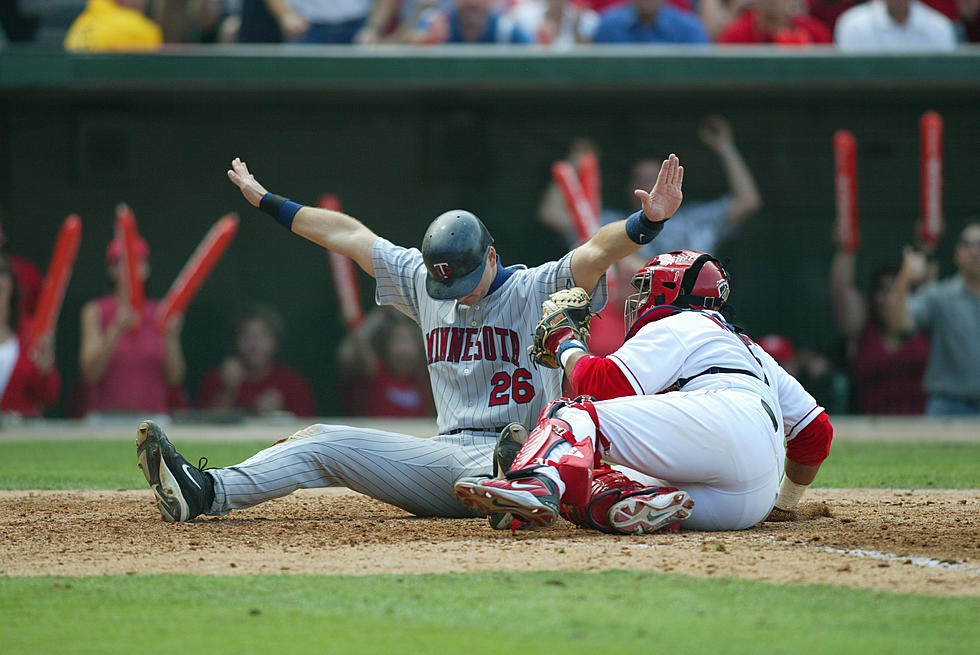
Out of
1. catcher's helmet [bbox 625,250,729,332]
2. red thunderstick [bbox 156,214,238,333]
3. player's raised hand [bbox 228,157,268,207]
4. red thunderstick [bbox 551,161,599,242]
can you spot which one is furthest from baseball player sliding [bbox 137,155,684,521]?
red thunderstick [bbox 156,214,238,333]

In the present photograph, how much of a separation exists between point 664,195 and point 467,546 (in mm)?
1273

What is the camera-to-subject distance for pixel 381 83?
32.5 feet

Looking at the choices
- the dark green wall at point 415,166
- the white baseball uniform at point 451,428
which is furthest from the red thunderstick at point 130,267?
the white baseball uniform at point 451,428

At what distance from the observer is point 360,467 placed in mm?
4234

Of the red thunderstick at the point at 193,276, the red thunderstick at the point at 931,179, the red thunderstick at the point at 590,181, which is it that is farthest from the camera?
the red thunderstick at the point at 590,181

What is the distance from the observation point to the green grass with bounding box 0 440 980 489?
5.93 m

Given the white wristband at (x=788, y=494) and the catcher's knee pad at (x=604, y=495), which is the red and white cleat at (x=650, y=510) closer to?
the catcher's knee pad at (x=604, y=495)

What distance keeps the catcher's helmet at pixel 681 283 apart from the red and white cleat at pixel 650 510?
0.60 meters

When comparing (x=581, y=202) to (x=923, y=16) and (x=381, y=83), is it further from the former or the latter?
(x=923, y=16)

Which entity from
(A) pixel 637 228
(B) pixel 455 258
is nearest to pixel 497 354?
(B) pixel 455 258

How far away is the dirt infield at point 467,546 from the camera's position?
3303 millimetres

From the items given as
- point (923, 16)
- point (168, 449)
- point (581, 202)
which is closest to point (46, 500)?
point (168, 449)

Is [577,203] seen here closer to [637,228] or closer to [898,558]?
[637,228]

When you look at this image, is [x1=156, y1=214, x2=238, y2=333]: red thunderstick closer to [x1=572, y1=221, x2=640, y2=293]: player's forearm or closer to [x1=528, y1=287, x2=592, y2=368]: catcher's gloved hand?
[x1=572, y1=221, x2=640, y2=293]: player's forearm
